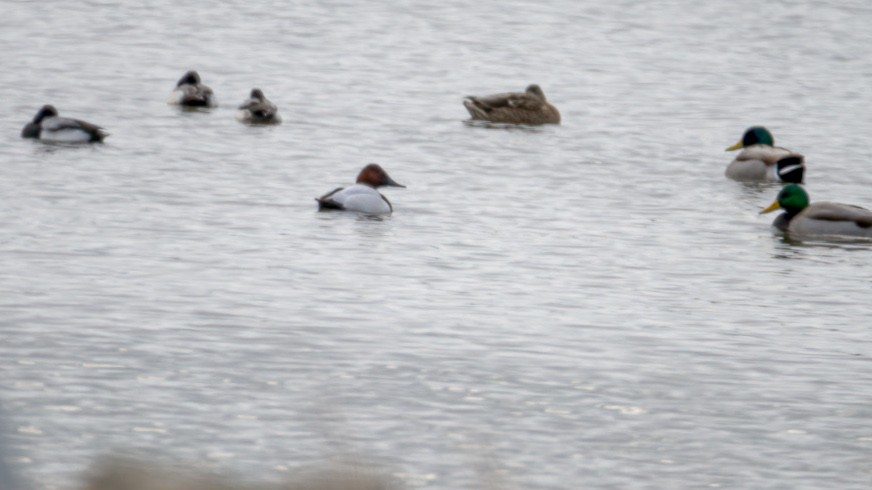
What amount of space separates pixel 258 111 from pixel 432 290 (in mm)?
12089

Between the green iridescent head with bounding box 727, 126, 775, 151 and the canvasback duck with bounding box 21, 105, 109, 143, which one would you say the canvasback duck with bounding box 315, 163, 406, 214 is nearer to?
the canvasback duck with bounding box 21, 105, 109, 143

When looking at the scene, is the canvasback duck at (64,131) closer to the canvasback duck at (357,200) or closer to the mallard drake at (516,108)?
the canvasback duck at (357,200)

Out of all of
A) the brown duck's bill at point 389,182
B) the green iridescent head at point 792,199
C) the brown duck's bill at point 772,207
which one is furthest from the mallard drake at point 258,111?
the green iridescent head at point 792,199

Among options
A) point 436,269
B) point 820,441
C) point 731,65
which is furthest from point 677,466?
point 731,65

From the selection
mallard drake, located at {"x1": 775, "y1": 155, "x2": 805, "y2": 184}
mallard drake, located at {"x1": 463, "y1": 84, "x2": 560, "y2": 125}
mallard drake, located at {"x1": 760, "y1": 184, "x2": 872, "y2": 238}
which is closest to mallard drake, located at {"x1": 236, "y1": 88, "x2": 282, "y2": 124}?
mallard drake, located at {"x1": 463, "y1": 84, "x2": 560, "y2": 125}

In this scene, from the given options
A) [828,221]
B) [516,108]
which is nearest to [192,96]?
[516,108]

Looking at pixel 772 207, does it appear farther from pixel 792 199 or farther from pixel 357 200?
pixel 357 200

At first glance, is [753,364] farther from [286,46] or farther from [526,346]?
[286,46]

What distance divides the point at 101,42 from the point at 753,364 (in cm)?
2763

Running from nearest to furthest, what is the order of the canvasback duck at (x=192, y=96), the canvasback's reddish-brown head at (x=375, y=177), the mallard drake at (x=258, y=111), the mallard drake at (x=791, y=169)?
the canvasback's reddish-brown head at (x=375, y=177) → the mallard drake at (x=791, y=169) → the mallard drake at (x=258, y=111) → the canvasback duck at (x=192, y=96)

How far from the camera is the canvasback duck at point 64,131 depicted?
904 inches

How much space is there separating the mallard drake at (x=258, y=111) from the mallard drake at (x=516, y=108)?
12.1ft

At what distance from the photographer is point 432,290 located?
14.5m

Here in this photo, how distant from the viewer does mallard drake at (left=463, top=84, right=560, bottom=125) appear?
1114 inches
